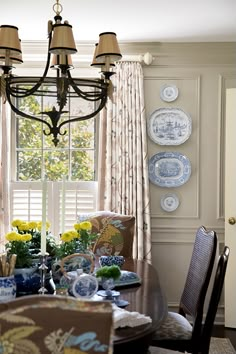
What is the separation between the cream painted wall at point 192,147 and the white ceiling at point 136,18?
0.19m

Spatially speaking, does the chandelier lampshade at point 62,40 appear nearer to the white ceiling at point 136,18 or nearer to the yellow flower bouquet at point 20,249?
the yellow flower bouquet at point 20,249

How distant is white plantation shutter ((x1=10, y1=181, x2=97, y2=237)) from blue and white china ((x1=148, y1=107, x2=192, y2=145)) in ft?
2.47

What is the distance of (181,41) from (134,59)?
0.47 m

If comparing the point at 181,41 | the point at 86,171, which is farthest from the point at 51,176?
the point at 181,41

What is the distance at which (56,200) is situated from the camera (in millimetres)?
4285

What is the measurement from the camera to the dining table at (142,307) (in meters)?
1.64

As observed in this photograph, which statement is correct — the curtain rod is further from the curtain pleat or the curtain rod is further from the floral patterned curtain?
the curtain pleat

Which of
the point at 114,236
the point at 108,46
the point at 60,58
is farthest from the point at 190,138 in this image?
the point at 60,58

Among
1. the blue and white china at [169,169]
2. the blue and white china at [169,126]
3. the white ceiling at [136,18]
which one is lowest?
the blue and white china at [169,169]

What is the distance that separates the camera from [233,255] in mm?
3953

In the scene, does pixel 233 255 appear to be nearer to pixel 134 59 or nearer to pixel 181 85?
pixel 181 85

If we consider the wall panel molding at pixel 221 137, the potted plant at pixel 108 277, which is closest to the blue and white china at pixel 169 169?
the wall panel molding at pixel 221 137

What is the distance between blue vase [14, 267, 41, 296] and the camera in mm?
2092

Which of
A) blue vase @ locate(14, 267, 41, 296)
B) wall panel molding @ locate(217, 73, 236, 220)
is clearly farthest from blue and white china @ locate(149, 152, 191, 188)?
blue vase @ locate(14, 267, 41, 296)
